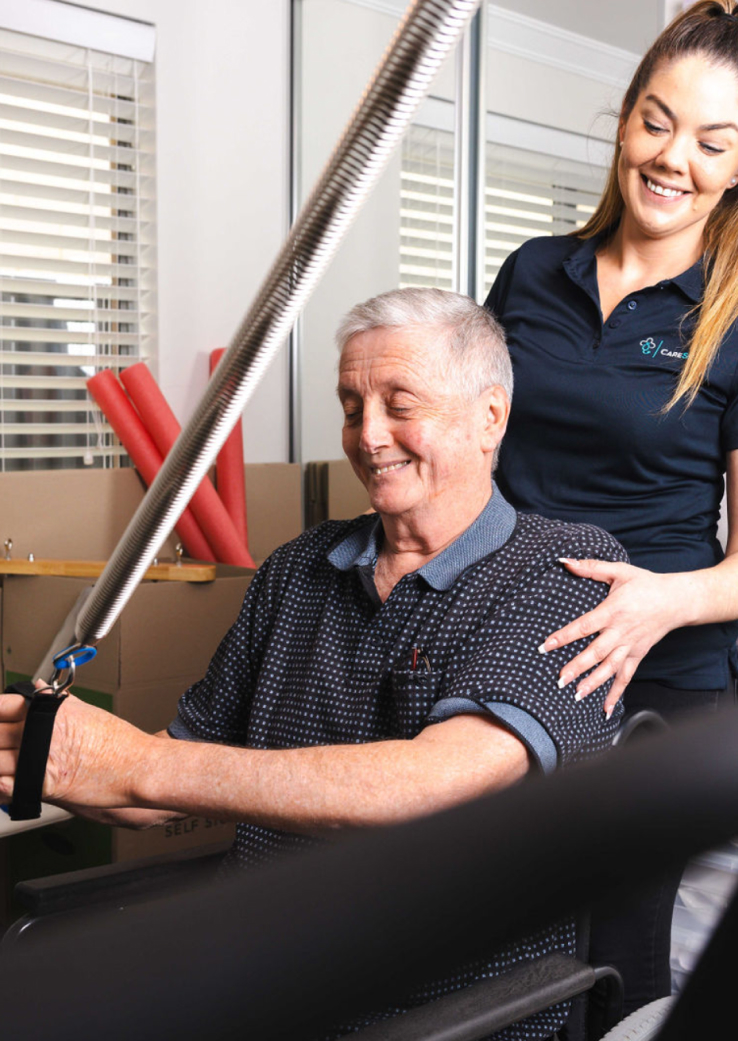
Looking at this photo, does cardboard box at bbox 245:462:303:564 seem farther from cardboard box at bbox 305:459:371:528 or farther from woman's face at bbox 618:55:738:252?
woman's face at bbox 618:55:738:252

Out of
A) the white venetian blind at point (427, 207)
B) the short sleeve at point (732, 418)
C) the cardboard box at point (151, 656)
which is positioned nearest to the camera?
the short sleeve at point (732, 418)

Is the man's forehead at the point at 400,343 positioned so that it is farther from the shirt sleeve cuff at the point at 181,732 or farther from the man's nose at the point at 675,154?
the shirt sleeve cuff at the point at 181,732

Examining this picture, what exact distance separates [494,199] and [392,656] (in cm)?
194

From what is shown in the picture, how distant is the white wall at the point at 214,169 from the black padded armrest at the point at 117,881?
1.87 meters

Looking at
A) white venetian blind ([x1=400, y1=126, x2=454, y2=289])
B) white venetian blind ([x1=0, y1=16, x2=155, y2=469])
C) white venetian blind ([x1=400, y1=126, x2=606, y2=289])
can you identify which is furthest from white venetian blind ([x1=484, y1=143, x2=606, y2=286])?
white venetian blind ([x1=0, y1=16, x2=155, y2=469])

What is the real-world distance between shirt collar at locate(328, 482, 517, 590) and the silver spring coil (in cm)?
64

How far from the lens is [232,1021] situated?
0.54 ft

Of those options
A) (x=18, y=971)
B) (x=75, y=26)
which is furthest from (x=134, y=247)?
(x=18, y=971)

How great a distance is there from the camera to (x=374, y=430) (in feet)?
4.29

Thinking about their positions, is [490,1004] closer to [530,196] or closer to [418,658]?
[418,658]

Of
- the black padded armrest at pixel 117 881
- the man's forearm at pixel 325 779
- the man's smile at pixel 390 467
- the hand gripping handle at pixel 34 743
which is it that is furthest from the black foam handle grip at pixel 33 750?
the man's smile at pixel 390 467

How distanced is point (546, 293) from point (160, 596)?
1022 mm

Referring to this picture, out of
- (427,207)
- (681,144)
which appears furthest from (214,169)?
(681,144)

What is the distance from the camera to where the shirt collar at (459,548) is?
127 cm
